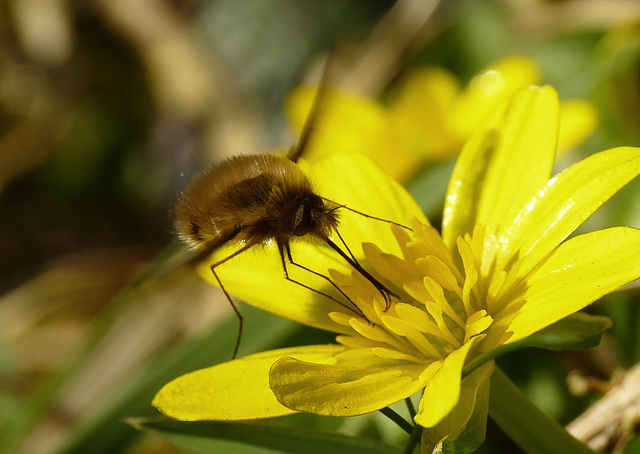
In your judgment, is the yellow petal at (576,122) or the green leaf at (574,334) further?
the yellow petal at (576,122)

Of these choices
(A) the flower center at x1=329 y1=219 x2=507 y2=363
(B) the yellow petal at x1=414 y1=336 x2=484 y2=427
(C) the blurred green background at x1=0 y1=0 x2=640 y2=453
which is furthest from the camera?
(C) the blurred green background at x1=0 y1=0 x2=640 y2=453

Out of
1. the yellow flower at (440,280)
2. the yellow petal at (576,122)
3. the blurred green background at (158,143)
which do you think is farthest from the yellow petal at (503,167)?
the yellow petal at (576,122)

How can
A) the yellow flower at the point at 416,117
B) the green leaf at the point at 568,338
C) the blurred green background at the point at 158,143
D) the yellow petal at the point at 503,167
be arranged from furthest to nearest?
1. the yellow flower at the point at 416,117
2. the blurred green background at the point at 158,143
3. the yellow petal at the point at 503,167
4. the green leaf at the point at 568,338

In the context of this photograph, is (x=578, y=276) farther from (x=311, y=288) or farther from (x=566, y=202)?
(x=311, y=288)

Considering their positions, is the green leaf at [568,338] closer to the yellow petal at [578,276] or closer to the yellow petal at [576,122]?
the yellow petal at [578,276]

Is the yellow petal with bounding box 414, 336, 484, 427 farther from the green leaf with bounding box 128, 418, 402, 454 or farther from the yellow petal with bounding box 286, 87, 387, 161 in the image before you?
the yellow petal with bounding box 286, 87, 387, 161

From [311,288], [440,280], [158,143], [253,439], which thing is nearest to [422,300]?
[440,280]

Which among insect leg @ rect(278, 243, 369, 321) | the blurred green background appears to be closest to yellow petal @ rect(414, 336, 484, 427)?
insect leg @ rect(278, 243, 369, 321)

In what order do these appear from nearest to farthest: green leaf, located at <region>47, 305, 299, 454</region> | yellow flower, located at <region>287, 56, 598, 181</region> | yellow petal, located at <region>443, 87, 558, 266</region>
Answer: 1. yellow petal, located at <region>443, 87, 558, 266</region>
2. green leaf, located at <region>47, 305, 299, 454</region>
3. yellow flower, located at <region>287, 56, 598, 181</region>
